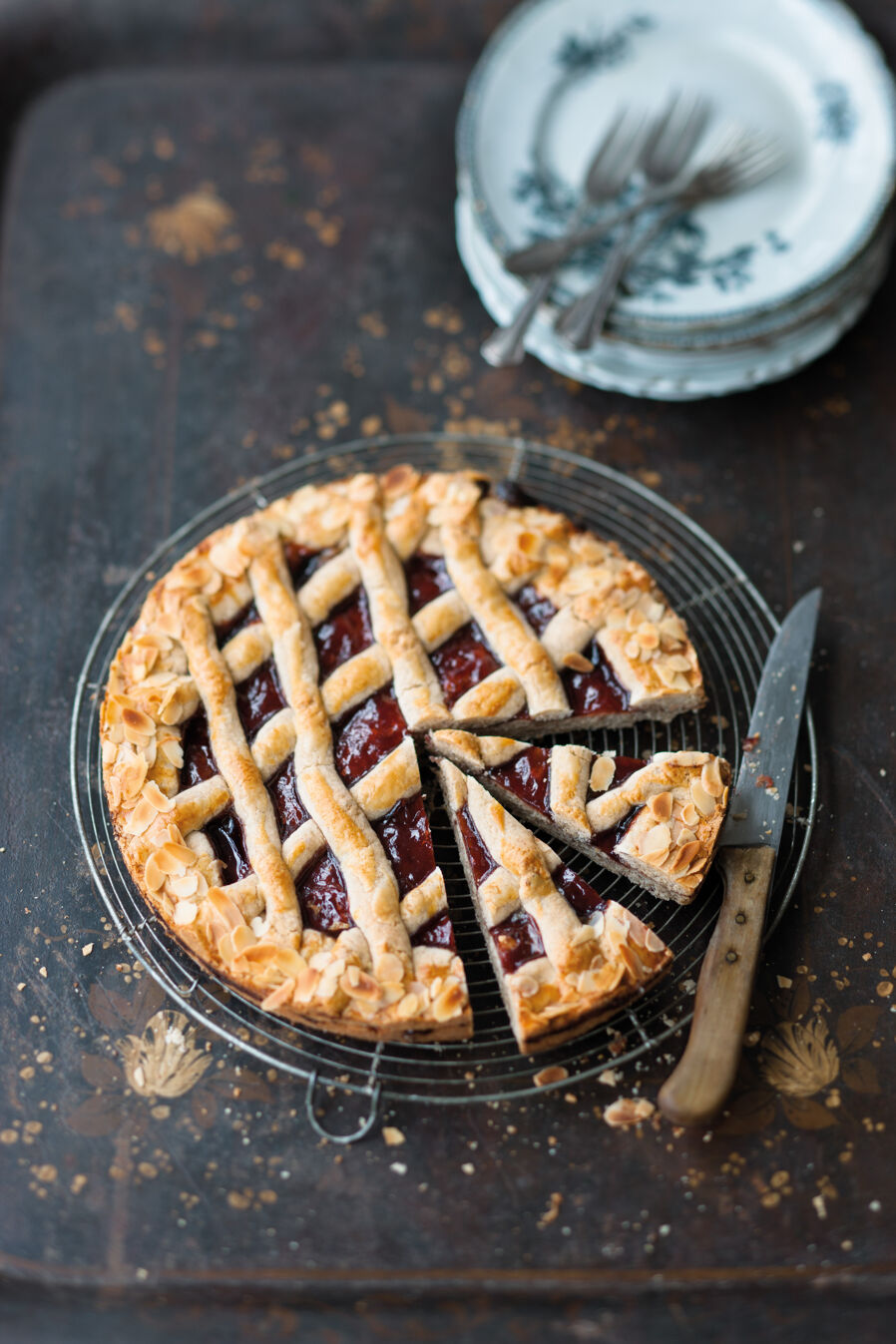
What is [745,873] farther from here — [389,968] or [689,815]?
[389,968]

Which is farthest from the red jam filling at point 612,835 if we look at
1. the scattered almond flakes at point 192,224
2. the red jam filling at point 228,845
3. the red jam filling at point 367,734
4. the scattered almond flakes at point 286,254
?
the scattered almond flakes at point 192,224

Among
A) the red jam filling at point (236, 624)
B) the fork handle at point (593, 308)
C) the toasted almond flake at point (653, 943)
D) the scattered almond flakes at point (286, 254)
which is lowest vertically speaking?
the red jam filling at point (236, 624)

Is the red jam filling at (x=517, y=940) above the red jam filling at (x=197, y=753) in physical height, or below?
above

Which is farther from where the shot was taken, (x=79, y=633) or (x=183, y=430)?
(x=183, y=430)

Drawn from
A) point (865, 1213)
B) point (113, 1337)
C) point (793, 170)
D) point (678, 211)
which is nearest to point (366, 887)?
point (113, 1337)

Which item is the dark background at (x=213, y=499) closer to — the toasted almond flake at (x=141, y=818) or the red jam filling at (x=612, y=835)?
the toasted almond flake at (x=141, y=818)

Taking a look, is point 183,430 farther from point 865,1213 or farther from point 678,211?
point 865,1213

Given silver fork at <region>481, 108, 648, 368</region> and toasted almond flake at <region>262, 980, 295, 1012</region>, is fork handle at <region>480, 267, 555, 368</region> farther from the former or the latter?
toasted almond flake at <region>262, 980, 295, 1012</region>

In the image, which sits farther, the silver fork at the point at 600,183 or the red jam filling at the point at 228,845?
the silver fork at the point at 600,183
